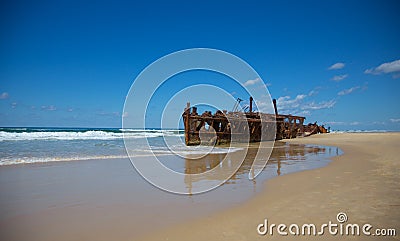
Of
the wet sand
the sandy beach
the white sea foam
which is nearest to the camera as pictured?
the sandy beach

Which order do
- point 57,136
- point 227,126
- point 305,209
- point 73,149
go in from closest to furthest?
1. point 305,209
2. point 73,149
3. point 227,126
4. point 57,136

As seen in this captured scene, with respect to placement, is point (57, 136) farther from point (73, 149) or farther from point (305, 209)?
point (305, 209)

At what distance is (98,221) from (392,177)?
6.67 metres

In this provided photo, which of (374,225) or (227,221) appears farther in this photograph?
(227,221)

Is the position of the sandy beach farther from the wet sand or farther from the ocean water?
the ocean water

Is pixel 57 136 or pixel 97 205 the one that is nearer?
pixel 97 205

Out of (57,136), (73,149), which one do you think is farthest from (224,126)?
(57,136)

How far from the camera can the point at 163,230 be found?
11.0ft

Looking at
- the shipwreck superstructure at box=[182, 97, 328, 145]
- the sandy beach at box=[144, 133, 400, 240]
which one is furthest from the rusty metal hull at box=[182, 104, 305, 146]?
the sandy beach at box=[144, 133, 400, 240]

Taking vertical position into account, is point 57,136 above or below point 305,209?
above

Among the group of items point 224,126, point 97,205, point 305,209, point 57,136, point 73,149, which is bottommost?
point 97,205

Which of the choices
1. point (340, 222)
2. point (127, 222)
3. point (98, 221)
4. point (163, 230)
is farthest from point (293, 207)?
point (98, 221)

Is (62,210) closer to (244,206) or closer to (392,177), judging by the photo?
(244,206)

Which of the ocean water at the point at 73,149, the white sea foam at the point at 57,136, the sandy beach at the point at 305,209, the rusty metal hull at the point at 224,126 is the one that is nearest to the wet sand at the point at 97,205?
the sandy beach at the point at 305,209
